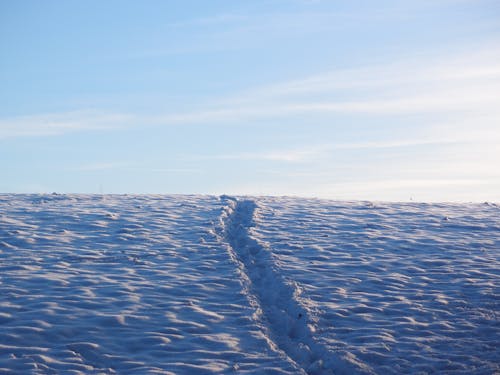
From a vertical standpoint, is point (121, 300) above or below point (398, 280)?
below

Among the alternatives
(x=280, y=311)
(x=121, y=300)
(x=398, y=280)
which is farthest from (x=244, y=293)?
(x=398, y=280)

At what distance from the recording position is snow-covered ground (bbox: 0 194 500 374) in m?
10.9

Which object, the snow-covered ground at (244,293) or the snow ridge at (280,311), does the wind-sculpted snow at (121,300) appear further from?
the snow ridge at (280,311)

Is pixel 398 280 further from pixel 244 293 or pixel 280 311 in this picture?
pixel 244 293

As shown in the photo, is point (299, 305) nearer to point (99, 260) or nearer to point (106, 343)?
point (106, 343)

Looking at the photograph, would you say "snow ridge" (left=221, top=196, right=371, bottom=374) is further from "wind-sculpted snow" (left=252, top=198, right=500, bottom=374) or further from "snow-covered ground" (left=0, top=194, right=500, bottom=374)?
"wind-sculpted snow" (left=252, top=198, right=500, bottom=374)

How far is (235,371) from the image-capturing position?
1038 cm

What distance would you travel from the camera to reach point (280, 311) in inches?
530

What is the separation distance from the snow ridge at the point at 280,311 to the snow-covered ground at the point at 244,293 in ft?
0.14

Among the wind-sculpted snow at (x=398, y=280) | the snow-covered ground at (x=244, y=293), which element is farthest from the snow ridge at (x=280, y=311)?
the wind-sculpted snow at (x=398, y=280)

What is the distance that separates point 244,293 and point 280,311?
1.44m

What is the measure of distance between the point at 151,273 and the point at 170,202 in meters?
12.4

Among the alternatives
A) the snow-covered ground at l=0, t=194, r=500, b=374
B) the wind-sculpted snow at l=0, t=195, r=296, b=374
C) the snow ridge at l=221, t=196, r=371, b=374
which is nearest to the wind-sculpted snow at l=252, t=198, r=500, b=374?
the snow-covered ground at l=0, t=194, r=500, b=374

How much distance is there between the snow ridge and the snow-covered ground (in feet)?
0.14
